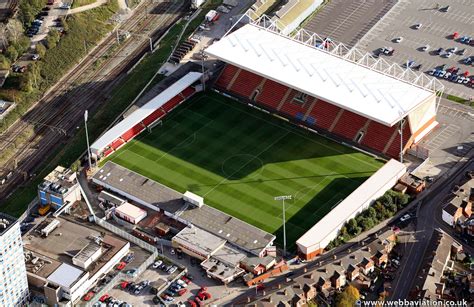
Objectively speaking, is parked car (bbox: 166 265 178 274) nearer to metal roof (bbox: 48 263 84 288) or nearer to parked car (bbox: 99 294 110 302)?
parked car (bbox: 99 294 110 302)

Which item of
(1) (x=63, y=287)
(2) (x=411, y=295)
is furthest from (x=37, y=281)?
(2) (x=411, y=295)

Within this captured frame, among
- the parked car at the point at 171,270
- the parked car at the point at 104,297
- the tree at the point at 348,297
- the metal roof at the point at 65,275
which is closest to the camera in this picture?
the tree at the point at 348,297

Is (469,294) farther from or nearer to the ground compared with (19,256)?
nearer to the ground

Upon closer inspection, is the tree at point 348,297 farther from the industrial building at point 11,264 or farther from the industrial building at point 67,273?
the industrial building at point 11,264

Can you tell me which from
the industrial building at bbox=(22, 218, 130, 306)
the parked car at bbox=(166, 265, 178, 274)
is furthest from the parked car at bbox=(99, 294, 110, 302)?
the parked car at bbox=(166, 265, 178, 274)

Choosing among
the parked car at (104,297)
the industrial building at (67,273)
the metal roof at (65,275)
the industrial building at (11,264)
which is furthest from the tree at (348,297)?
the industrial building at (11,264)

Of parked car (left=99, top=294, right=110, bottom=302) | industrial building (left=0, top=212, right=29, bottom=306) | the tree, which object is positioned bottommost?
the tree

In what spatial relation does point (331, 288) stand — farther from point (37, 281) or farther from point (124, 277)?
point (37, 281)
